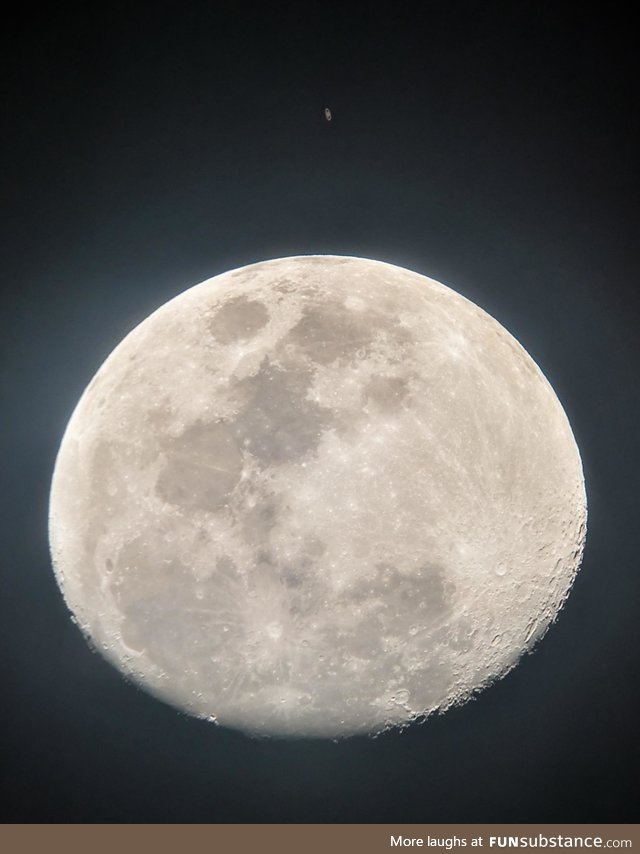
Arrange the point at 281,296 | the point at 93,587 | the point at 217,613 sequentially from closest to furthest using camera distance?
the point at 217,613, the point at 93,587, the point at 281,296

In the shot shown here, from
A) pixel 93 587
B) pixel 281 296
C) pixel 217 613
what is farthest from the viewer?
pixel 281 296

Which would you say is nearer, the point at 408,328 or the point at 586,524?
the point at 408,328

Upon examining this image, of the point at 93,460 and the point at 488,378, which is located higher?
the point at 488,378

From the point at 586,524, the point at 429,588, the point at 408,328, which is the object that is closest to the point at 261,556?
the point at 429,588

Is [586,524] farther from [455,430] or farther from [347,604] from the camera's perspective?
[347,604]

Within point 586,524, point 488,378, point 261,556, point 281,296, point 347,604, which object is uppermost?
point 281,296

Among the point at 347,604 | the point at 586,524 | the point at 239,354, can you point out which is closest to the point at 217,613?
the point at 347,604
